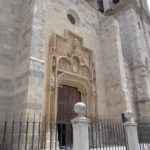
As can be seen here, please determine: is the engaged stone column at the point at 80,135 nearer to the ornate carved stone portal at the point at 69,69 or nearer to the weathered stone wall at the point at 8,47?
the ornate carved stone portal at the point at 69,69

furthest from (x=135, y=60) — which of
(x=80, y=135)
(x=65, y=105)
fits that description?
(x=80, y=135)

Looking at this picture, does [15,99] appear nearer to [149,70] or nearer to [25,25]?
[25,25]

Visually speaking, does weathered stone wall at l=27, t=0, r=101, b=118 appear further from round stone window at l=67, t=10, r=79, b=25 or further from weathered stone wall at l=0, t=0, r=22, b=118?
weathered stone wall at l=0, t=0, r=22, b=118

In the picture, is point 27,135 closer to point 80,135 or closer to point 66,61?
point 80,135

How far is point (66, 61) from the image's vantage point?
25.9 feet

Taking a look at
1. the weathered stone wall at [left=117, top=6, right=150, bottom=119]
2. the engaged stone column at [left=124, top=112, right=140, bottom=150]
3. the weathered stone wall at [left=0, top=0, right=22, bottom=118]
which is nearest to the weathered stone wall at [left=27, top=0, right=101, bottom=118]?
the weathered stone wall at [left=0, top=0, right=22, bottom=118]

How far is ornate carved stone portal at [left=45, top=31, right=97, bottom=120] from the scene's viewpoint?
6699 millimetres

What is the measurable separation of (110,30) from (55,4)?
3766 millimetres

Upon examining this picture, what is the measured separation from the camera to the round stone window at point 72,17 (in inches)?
354

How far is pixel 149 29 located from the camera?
15.6 metres

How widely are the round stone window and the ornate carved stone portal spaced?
908 mm

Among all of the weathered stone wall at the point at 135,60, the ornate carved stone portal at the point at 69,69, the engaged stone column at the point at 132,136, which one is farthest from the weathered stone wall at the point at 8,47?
the weathered stone wall at the point at 135,60

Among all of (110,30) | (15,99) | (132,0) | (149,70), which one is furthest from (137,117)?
(132,0)

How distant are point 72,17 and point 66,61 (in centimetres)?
272
